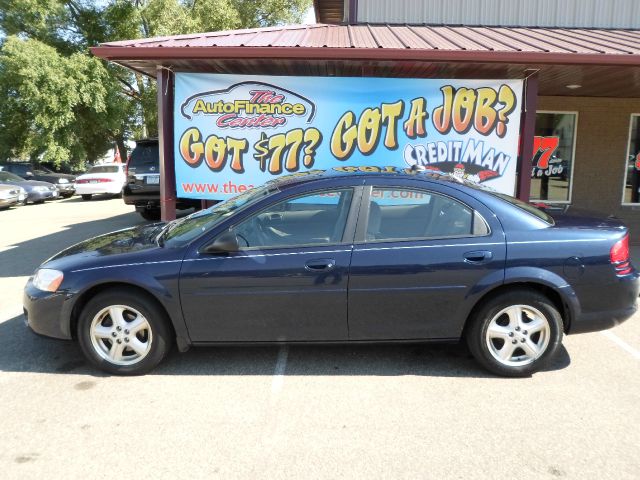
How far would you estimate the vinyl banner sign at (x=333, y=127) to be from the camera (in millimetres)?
6648

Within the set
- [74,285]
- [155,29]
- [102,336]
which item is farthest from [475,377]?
[155,29]

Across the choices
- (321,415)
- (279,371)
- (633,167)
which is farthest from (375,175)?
(633,167)

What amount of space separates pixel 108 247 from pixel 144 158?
761 cm

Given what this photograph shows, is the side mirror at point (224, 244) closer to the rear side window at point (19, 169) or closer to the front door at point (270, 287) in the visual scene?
the front door at point (270, 287)

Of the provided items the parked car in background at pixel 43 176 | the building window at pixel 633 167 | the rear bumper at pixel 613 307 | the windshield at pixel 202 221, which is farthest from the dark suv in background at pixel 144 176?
the parked car in background at pixel 43 176

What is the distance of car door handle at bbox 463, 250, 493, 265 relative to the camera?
356 centimetres

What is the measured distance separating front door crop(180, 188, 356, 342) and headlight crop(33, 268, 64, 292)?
95 cm

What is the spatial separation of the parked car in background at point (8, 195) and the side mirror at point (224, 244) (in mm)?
14864

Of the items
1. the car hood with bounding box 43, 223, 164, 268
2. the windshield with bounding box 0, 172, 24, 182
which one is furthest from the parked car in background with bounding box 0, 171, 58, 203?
the car hood with bounding box 43, 223, 164, 268

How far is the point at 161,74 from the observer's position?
21.6 ft

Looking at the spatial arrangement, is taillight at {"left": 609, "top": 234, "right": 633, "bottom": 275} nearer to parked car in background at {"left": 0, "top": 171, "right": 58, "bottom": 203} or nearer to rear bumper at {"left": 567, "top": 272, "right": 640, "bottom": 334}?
rear bumper at {"left": 567, "top": 272, "right": 640, "bottom": 334}

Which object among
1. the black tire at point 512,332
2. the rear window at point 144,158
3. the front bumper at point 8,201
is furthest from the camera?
the front bumper at point 8,201

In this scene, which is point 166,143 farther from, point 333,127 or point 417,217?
point 417,217

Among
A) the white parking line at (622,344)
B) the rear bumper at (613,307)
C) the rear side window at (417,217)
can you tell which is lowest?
the white parking line at (622,344)
